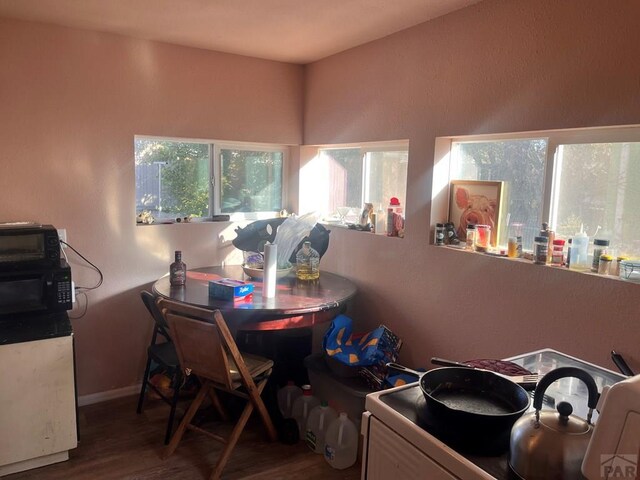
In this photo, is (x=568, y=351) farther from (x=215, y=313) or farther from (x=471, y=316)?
(x=215, y=313)

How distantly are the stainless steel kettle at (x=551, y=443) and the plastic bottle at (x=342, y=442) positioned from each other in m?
1.59

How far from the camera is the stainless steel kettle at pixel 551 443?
3.05 feet

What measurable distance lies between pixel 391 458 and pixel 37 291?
2.03 m

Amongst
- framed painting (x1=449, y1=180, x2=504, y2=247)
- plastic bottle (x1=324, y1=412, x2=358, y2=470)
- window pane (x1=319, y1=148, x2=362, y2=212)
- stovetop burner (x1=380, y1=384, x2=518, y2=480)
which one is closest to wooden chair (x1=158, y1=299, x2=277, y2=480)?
plastic bottle (x1=324, y1=412, x2=358, y2=470)

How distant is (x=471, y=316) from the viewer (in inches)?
93.2

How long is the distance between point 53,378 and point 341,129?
2164 mm

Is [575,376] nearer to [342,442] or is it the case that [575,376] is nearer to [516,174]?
[516,174]

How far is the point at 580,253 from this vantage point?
198cm

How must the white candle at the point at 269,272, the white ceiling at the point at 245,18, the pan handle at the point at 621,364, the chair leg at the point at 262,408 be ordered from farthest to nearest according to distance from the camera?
the white candle at the point at 269,272
the chair leg at the point at 262,408
the white ceiling at the point at 245,18
the pan handle at the point at 621,364

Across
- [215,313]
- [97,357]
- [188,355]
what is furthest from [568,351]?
[97,357]

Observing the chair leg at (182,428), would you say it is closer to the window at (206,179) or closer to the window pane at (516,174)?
the window at (206,179)

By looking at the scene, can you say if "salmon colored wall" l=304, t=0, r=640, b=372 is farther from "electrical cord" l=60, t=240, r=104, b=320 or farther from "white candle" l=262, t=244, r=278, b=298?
"electrical cord" l=60, t=240, r=104, b=320

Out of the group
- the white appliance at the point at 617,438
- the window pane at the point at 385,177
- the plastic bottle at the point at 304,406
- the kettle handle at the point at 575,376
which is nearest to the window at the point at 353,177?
the window pane at the point at 385,177

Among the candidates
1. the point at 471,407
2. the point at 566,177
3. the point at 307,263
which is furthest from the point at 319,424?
the point at 566,177
